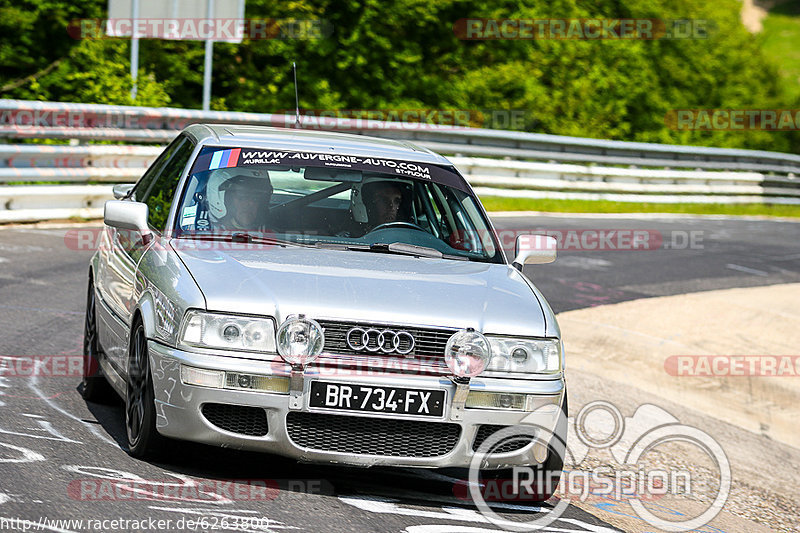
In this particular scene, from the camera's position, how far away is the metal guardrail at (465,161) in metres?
13.9

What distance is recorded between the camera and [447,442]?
205 inches

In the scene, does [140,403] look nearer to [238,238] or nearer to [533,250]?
[238,238]

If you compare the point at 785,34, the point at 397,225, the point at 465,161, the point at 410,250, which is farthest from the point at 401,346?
the point at 785,34

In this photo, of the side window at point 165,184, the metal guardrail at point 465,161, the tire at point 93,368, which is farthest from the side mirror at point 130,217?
the metal guardrail at point 465,161

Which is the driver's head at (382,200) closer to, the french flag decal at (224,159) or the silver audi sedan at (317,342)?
the silver audi sedan at (317,342)

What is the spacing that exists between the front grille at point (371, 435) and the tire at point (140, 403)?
64 cm

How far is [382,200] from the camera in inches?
262

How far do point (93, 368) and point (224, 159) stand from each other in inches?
54.2

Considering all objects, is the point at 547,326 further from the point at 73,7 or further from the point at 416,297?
the point at 73,7

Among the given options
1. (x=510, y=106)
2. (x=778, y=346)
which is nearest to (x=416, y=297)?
(x=778, y=346)

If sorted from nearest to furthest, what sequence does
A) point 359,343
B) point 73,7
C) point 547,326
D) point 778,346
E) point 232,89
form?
point 359,343, point 547,326, point 778,346, point 73,7, point 232,89

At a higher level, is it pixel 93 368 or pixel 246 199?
pixel 246 199

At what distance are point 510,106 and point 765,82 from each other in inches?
1154

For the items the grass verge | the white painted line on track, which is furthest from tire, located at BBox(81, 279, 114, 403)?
the grass verge
